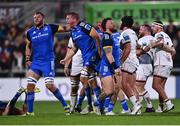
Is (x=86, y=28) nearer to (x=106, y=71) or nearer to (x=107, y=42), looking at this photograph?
(x=107, y=42)

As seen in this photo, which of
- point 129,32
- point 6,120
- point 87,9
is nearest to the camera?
point 6,120

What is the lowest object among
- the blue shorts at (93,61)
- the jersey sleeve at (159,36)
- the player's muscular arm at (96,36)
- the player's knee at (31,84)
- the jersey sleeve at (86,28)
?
the player's knee at (31,84)

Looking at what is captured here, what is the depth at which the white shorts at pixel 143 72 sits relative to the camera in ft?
69.1

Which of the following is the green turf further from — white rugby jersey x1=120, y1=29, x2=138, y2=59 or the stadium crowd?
the stadium crowd

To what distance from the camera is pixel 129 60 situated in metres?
19.2

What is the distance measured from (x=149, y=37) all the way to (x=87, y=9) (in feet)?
36.9

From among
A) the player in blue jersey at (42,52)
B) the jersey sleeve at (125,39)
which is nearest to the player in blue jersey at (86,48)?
the player in blue jersey at (42,52)

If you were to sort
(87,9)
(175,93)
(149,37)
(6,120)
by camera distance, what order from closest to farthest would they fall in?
(6,120)
(149,37)
(175,93)
(87,9)

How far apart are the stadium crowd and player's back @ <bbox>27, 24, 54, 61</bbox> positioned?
1091 centimetres

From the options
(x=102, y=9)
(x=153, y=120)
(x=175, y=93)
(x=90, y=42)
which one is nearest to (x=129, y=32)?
(x=90, y=42)

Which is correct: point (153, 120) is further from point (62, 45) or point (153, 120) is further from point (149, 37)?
point (62, 45)

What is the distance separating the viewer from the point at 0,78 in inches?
1166

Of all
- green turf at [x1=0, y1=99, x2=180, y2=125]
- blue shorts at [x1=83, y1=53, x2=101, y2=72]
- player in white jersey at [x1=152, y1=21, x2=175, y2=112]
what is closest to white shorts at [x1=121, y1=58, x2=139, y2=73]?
blue shorts at [x1=83, y1=53, x2=101, y2=72]

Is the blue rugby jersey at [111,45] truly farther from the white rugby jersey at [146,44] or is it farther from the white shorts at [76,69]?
the white shorts at [76,69]
